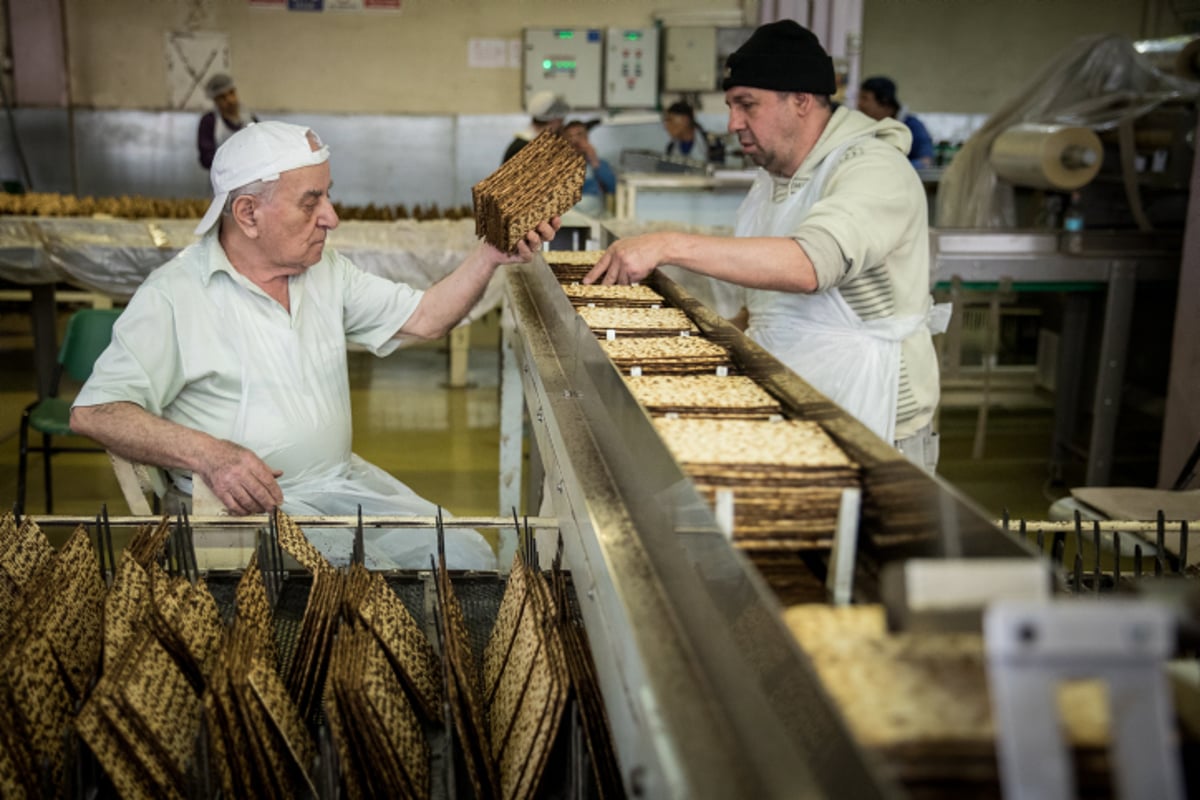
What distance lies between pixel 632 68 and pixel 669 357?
23.7 ft

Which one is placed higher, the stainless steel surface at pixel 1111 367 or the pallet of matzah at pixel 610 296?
the pallet of matzah at pixel 610 296

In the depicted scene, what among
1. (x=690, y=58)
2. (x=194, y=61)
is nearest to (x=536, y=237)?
(x=690, y=58)

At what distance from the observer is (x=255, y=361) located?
2.40 m

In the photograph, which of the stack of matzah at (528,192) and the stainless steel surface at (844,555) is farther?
the stack of matzah at (528,192)

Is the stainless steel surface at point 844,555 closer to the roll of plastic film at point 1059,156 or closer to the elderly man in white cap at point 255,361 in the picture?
the elderly man in white cap at point 255,361

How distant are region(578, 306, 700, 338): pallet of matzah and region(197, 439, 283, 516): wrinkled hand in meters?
0.67

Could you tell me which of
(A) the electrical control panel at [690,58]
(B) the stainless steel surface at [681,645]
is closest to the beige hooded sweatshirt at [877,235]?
(B) the stainless steel surface at [681,645]

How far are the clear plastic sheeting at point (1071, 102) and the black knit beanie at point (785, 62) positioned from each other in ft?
9.72

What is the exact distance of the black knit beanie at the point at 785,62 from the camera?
2297mm

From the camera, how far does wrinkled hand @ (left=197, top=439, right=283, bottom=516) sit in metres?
2.15

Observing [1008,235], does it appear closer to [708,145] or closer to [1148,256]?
[1148,256]

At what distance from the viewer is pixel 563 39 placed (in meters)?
8.70

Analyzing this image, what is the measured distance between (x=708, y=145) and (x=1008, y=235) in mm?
2730

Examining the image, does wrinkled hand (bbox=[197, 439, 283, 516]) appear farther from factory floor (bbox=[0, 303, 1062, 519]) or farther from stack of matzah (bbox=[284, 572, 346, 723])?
factory floor (bbox=[0, 303, 1062, 519])
